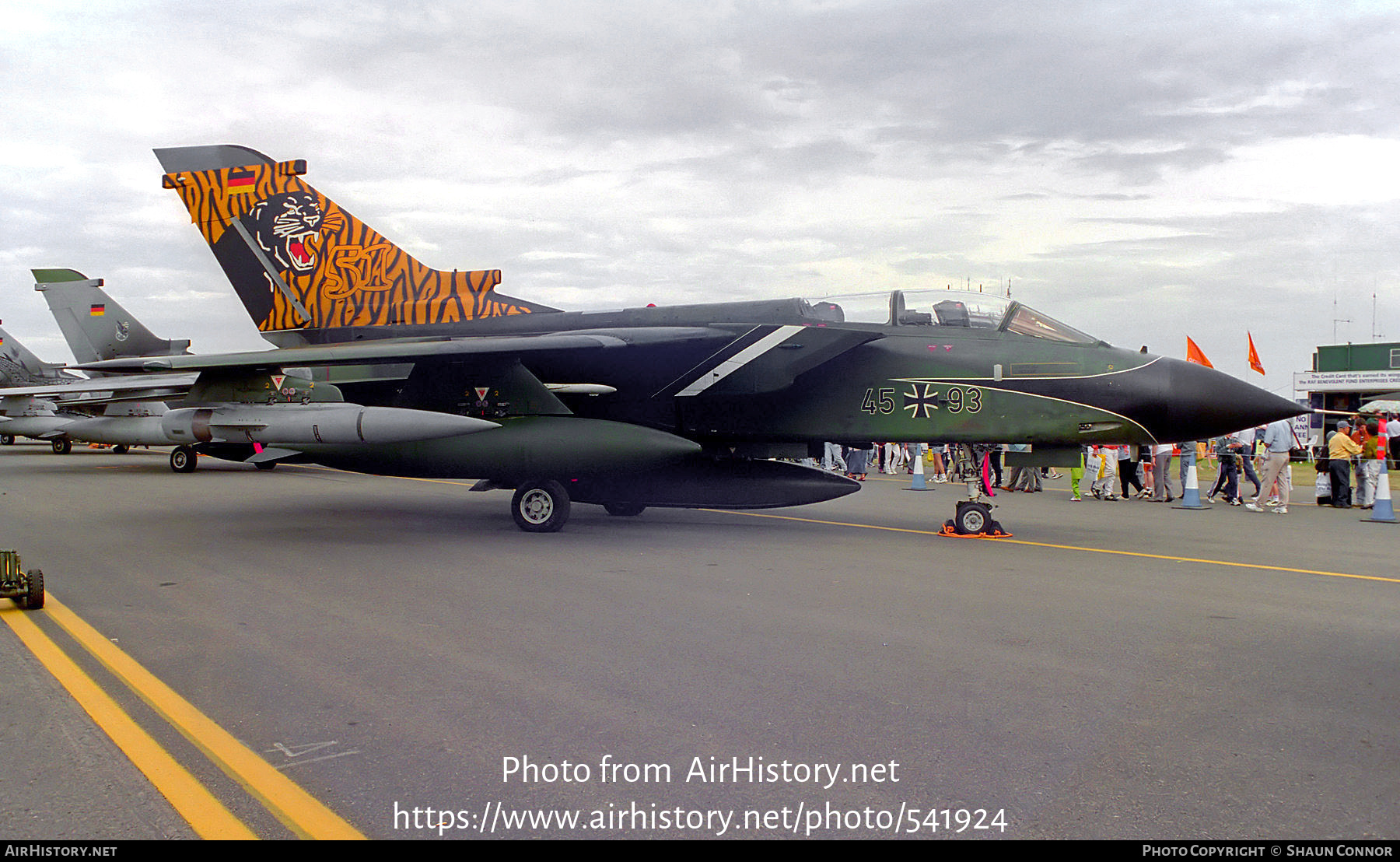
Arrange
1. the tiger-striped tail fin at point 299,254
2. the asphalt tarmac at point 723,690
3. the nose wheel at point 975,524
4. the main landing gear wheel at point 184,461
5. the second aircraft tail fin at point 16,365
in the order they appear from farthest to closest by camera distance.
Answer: the second aircraft tail fin at point 16,365 < the main landing gear wheel at point 184,461 < the tiger-striped tail fin at point 299,254 < the nose wheel at point 975,524 < the asphalt tarmac at point 723,690

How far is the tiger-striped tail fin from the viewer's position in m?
12.9

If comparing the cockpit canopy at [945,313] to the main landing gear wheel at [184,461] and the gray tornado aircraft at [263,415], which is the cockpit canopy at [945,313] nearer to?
the gray tornado aircraft at [263,415]

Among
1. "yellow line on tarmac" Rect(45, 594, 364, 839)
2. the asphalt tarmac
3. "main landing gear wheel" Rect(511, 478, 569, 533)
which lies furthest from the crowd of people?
"yellow line on tarmac" Rect(45, 594, 364, 839)

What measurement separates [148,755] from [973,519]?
8735 mm

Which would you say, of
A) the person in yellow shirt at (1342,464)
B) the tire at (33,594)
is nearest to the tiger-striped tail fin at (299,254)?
the tire at (33,594)

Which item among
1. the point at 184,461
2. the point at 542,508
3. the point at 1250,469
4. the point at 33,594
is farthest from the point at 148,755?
the point at 184,461

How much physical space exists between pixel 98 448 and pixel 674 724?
126 ft

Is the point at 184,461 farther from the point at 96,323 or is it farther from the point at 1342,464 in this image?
the point at 1342,464

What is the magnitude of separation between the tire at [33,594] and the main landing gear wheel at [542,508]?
4.91 meters

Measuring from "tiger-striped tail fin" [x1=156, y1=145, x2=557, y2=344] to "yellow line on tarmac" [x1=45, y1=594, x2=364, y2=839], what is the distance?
8.28 metres

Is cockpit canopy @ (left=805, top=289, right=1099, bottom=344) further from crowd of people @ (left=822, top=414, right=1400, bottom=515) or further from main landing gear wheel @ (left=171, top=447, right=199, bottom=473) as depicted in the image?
main landing gear wheel @ (left=171, top=447, right=199, bottom=473)

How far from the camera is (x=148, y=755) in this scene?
3512 millimetres

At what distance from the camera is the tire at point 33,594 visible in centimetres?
611

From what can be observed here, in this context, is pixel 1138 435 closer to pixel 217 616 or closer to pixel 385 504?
pixel 217 616
